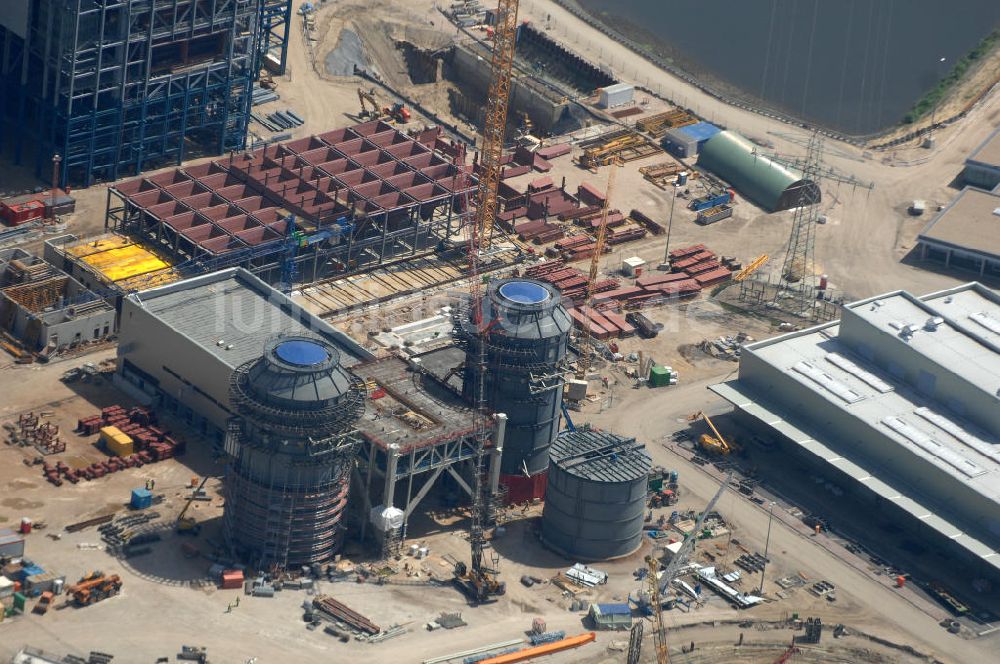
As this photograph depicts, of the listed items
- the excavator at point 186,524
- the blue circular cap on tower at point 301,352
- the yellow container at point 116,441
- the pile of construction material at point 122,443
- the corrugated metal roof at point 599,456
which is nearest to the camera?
the blue circular cap on tower at point 301,352

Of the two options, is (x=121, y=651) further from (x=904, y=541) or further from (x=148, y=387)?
(x=904, y=541)

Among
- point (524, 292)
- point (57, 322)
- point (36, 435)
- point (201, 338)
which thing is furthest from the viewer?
point (57, 322)

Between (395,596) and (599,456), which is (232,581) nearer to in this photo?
(395,596)

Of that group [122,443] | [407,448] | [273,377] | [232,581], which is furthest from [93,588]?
[407,448]

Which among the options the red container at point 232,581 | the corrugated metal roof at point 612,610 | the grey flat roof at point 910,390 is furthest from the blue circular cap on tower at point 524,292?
the red container at point 232,581

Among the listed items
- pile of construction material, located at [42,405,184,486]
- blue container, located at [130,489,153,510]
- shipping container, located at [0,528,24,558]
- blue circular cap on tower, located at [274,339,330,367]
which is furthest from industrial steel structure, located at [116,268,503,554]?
shipping container, located at [0,528,24,558]

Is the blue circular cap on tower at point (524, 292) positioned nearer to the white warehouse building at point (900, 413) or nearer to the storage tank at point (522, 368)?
the storage tank at point (522, 368)

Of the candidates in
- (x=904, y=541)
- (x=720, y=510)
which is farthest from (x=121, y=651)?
(x=904, y=541)
